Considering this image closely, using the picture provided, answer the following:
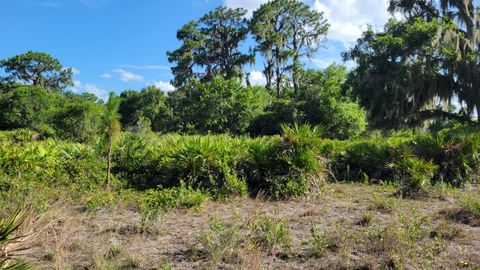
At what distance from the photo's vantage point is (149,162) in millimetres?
11633

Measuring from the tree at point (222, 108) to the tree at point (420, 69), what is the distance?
12.9 m

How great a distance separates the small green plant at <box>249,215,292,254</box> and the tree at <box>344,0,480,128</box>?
Answer: 489 inches

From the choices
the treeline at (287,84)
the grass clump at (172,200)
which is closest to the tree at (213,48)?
the treeline at (287,84)

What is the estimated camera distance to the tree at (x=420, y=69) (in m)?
16.4

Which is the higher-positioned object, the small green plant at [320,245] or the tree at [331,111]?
the tree at [331,111]

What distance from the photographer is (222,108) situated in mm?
29938

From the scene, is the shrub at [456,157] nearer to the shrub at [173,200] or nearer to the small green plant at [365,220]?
the small green plant at [365,220]

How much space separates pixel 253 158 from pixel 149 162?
301 cm

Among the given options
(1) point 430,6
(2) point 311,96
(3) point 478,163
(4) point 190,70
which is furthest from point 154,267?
(4) point 190,70

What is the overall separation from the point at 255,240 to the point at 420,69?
45.4 ft

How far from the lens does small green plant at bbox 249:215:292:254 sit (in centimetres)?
544

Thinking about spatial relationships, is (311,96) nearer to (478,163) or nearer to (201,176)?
(478,163)

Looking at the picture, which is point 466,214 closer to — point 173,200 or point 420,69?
point 173,200

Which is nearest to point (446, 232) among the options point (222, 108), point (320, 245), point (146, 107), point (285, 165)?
point (320, 245)
